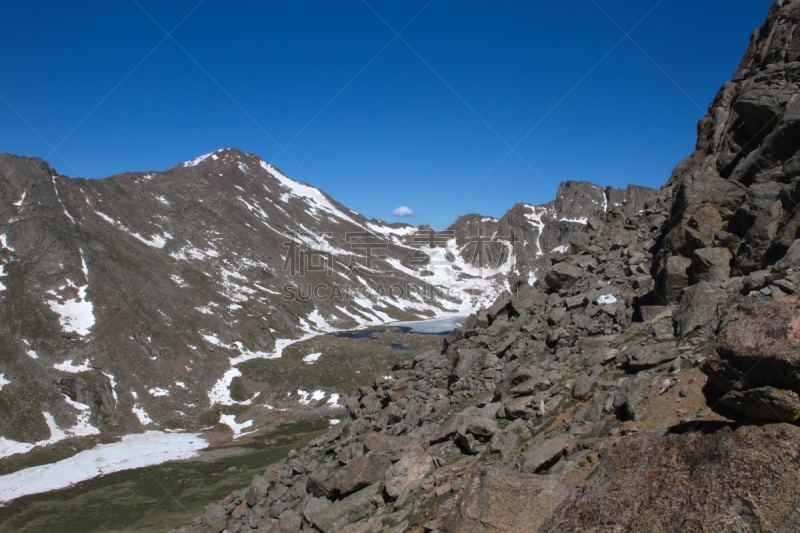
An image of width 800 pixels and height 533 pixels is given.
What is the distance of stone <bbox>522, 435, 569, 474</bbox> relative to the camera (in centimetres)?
959

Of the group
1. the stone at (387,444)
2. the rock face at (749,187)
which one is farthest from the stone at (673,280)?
the stone at (387,444)

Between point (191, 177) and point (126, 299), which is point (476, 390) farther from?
point (191, 177)

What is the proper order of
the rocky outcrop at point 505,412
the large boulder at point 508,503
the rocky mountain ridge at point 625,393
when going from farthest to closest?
1. the rocky outcrop at point 505,412
2. the large boulder at point 508,503
3. the rocky mountain ridge at point 625,393

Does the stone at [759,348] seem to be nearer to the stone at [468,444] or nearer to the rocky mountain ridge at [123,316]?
the stone at [468,444]

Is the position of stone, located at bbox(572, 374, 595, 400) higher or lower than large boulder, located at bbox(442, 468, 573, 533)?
higher

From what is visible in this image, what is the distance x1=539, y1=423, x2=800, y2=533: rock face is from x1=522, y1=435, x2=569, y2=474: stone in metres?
2.62

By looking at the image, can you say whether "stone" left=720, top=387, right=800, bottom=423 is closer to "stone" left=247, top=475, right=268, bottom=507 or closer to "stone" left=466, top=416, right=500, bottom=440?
"stone" left=466, top=416, right=500, bottom=440

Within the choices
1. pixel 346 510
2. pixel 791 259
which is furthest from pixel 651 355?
pixel 346 510

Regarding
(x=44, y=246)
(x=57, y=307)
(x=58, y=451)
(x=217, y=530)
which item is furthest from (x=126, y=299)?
(x=217, y=530)

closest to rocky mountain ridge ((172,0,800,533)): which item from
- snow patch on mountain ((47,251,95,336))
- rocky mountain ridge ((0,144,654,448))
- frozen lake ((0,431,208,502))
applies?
rocky mountain ridge ((0,144,654,448))

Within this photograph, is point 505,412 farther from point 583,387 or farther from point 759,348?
point 759,348

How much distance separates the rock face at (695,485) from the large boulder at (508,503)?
0.90m

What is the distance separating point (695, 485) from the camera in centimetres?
563

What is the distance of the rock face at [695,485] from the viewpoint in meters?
5.00
